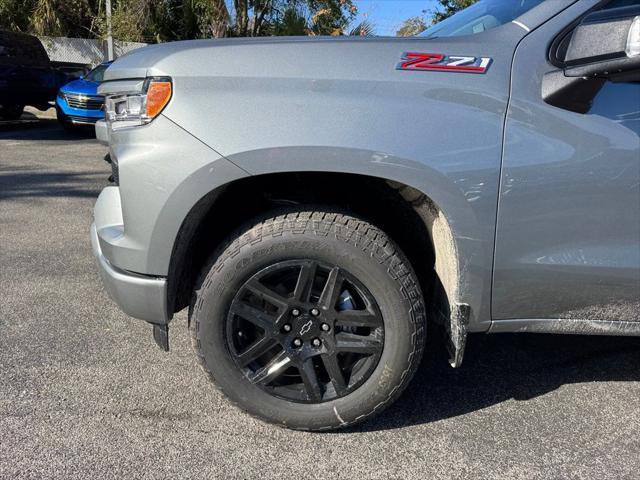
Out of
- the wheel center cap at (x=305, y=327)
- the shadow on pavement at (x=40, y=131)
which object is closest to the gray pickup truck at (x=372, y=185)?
the wheel center cap at (x=305, y=327)


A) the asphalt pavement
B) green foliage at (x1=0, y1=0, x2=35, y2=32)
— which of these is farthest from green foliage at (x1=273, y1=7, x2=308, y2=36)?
the asphalt pavement

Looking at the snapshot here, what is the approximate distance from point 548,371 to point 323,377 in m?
1.32

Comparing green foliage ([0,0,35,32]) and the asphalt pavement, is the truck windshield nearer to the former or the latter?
the asphalt pavement

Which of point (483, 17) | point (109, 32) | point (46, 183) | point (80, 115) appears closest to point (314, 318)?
point (483, 17)

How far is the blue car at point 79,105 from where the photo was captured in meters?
11.4

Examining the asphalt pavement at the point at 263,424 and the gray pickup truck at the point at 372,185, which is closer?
the gray pickup truck at the point at 372,185

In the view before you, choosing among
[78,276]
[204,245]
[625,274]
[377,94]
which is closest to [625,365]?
[625,274]

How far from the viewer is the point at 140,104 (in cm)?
222

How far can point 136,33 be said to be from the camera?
15188mm

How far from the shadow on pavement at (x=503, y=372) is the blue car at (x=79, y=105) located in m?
10.2

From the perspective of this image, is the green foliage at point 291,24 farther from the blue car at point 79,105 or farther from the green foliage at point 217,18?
the blue car at point 79,105

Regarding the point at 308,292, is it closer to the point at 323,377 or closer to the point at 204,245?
the point at 323,377

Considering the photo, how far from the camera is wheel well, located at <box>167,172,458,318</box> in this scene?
2295 mm

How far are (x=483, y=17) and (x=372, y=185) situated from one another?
0.99 metres
